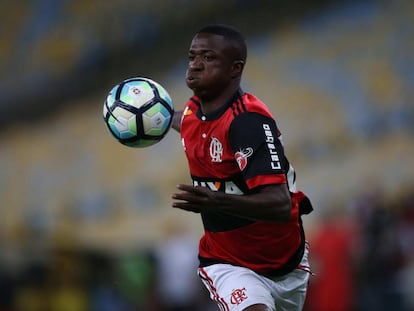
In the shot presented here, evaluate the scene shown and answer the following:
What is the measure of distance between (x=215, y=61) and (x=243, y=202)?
895mm

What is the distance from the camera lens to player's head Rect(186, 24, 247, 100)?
6.04 meters

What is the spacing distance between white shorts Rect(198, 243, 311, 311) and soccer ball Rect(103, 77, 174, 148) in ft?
2.81

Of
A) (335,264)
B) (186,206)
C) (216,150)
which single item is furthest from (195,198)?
(335,264)

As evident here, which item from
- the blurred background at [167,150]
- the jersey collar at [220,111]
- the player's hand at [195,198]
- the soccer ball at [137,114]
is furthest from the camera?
the blurred background at [167,150]

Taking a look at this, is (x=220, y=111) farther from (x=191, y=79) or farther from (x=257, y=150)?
(x=257, y=150)

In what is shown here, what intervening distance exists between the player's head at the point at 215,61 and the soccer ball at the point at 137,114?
0.40 meters

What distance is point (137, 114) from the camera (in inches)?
250

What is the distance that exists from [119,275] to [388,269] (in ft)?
13.8

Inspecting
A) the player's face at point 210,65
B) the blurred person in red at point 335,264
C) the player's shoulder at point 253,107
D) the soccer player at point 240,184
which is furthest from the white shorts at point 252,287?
the blurred person in red at point 335,264

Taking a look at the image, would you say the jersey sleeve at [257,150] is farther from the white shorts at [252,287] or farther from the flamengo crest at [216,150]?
the white shorts at [252,287]

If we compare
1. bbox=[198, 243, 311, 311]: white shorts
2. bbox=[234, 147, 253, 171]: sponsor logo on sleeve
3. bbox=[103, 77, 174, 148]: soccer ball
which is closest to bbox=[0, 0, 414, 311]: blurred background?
bbox=[198, 243, 311, 311]: white shorts

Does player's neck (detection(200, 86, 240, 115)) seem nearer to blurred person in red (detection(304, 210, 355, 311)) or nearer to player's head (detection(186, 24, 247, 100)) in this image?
player's head (detection(186, 24, 247, 100))

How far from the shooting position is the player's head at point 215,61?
6.04m

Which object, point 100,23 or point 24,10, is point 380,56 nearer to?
point 100,23
